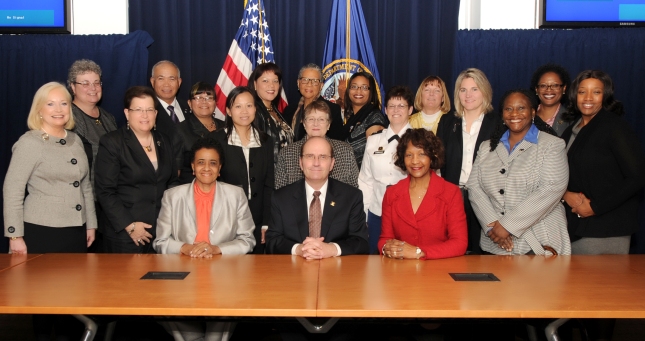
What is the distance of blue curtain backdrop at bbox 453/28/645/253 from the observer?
17.1ft

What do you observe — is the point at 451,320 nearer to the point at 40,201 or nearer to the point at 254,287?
the point at 254,287

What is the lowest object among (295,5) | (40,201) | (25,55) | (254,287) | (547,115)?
(254,287)

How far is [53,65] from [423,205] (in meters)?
3.87

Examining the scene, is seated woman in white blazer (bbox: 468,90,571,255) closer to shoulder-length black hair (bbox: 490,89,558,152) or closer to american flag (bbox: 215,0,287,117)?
shoulder-length black hair (bbox: 490,89,558,152)

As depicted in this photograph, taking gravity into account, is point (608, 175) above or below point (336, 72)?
below

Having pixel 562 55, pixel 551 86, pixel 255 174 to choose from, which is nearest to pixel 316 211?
pixel 255 174

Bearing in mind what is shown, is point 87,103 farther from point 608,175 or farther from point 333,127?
point 608,175

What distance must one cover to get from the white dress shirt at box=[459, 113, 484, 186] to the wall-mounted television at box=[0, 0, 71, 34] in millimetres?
3547

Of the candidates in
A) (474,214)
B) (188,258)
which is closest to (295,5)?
(474,214)

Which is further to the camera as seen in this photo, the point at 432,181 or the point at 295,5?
the point at 295,5

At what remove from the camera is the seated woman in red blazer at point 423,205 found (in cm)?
310

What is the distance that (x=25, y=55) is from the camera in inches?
213

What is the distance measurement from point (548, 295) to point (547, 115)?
2.13 meters

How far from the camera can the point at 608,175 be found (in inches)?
133
